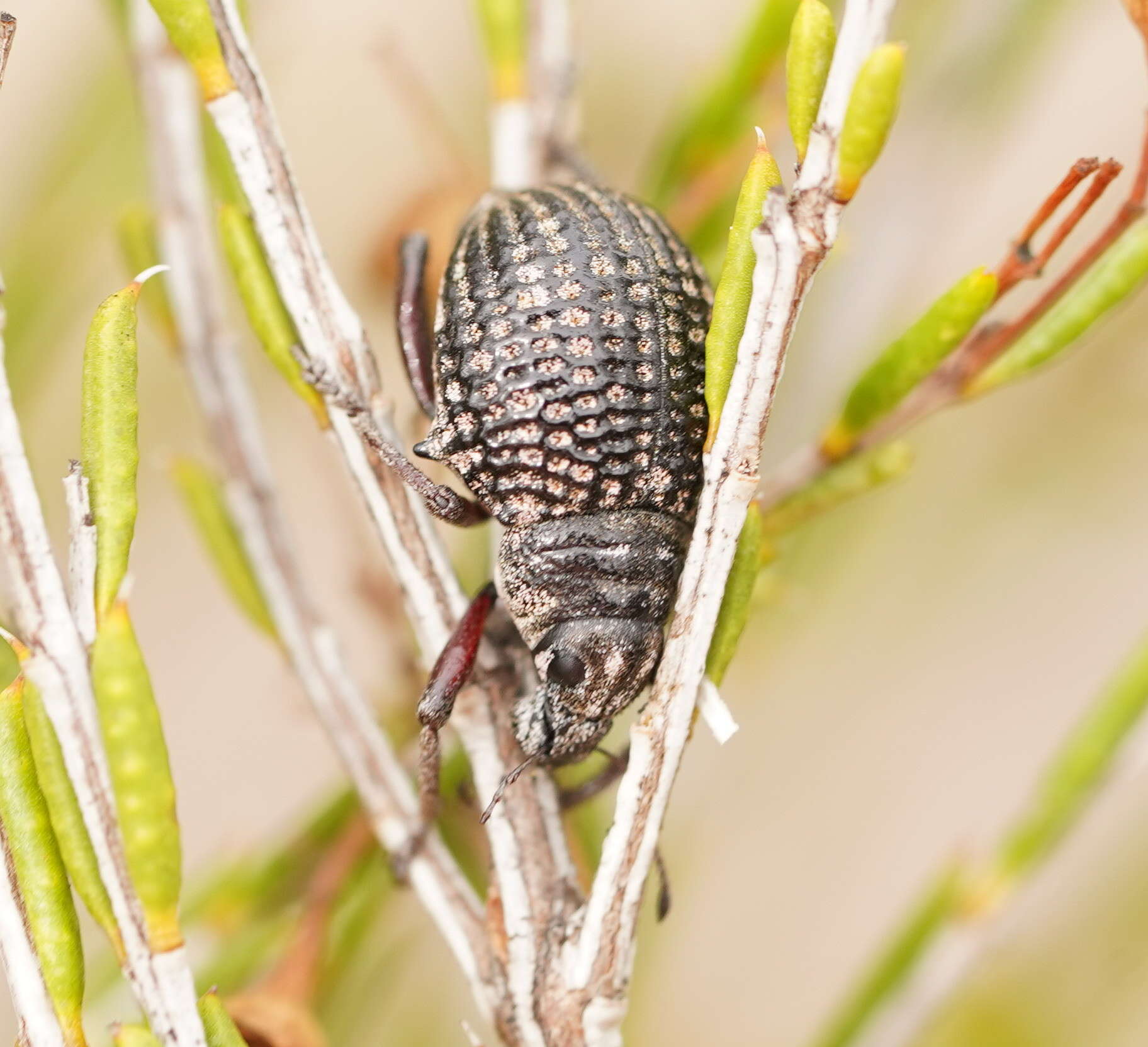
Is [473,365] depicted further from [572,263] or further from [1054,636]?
[1054,636]

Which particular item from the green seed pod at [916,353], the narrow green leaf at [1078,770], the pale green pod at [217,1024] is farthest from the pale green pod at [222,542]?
the narrow green leaf at [1078,770]

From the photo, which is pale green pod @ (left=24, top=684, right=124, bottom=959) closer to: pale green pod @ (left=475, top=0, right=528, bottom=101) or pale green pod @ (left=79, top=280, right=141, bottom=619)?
pale green pod @ (left=79, top=280, right=141, bottom=619)

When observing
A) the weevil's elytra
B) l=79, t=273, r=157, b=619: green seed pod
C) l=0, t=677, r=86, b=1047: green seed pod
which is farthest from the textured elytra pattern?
l=0, t=677, r=86, b=1047: green seed pod

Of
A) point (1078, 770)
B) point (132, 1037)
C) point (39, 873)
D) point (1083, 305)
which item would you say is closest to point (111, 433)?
point (39, 873)

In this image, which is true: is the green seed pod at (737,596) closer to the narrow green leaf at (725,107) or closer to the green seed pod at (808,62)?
the green seed pod at (808,62)

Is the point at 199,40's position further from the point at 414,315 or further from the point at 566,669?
the point at 566,669

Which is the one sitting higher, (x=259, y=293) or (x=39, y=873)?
(x=259, y=293)
